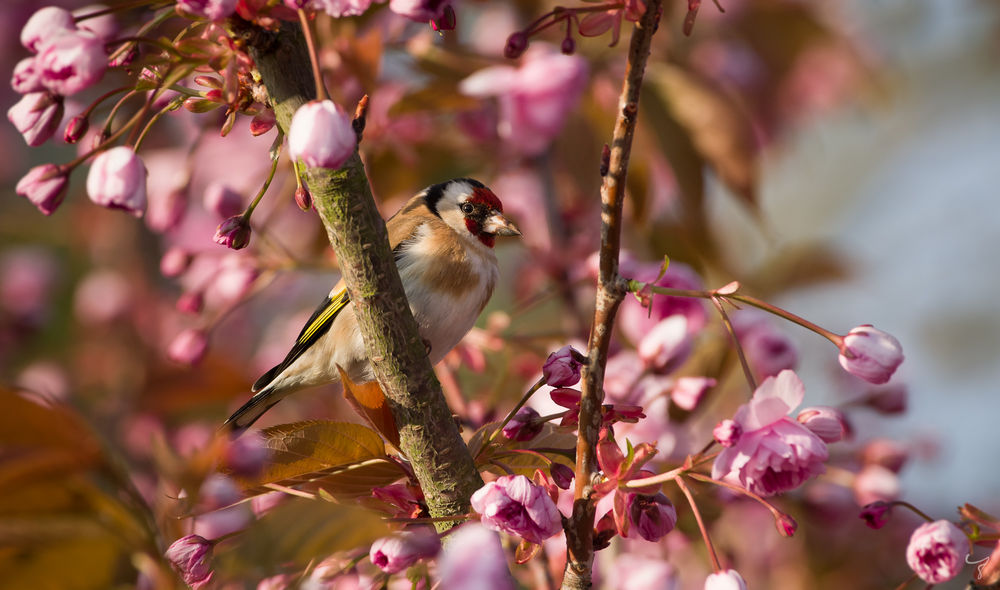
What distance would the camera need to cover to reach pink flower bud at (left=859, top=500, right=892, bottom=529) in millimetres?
1479

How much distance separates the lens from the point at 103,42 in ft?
3.82

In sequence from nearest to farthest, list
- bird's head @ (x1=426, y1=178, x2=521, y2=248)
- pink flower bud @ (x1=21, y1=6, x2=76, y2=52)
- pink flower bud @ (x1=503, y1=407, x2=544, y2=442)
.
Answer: pink flower bud @ (x1=21, y1=6, x2=76, y2=52) < pink flower bud @ (x1=503, y1=407, x2=544, y2=442) < bird's head @ (x1=426, y1=178, x2=521, y2=248)

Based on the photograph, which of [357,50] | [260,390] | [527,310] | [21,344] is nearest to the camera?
[357,50]

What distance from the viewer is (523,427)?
1382 mm

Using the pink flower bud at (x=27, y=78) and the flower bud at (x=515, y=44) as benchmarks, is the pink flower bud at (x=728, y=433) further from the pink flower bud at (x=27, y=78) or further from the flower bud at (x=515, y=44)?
the pink flower bud at (x=27, y=78)

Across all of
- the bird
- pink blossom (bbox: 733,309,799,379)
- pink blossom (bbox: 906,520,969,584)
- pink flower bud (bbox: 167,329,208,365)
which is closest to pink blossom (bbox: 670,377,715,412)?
pink blossom (bbox: 733,309,799,379)

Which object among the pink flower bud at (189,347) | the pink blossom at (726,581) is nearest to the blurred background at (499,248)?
the pink flower bud at (189,347)

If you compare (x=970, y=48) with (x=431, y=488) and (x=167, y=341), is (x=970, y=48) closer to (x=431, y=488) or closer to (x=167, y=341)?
(x=167, y=341)

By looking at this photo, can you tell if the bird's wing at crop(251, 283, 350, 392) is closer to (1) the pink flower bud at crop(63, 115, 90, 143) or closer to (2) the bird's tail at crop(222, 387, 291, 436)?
(2) the bird's tail at crop(222, 387, 291, 436)

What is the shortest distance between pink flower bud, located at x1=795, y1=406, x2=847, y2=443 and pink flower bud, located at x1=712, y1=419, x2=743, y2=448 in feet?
0.43

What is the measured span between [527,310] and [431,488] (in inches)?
36.1

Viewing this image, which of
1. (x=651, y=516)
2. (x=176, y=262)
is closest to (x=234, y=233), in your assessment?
(x=651, y=516)

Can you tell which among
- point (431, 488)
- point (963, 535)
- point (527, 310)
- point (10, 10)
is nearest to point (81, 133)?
point (431, 488)

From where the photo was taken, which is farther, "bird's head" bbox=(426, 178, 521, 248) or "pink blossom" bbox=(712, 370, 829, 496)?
"bird's head" bbox=(426, 178, 521, 248)
